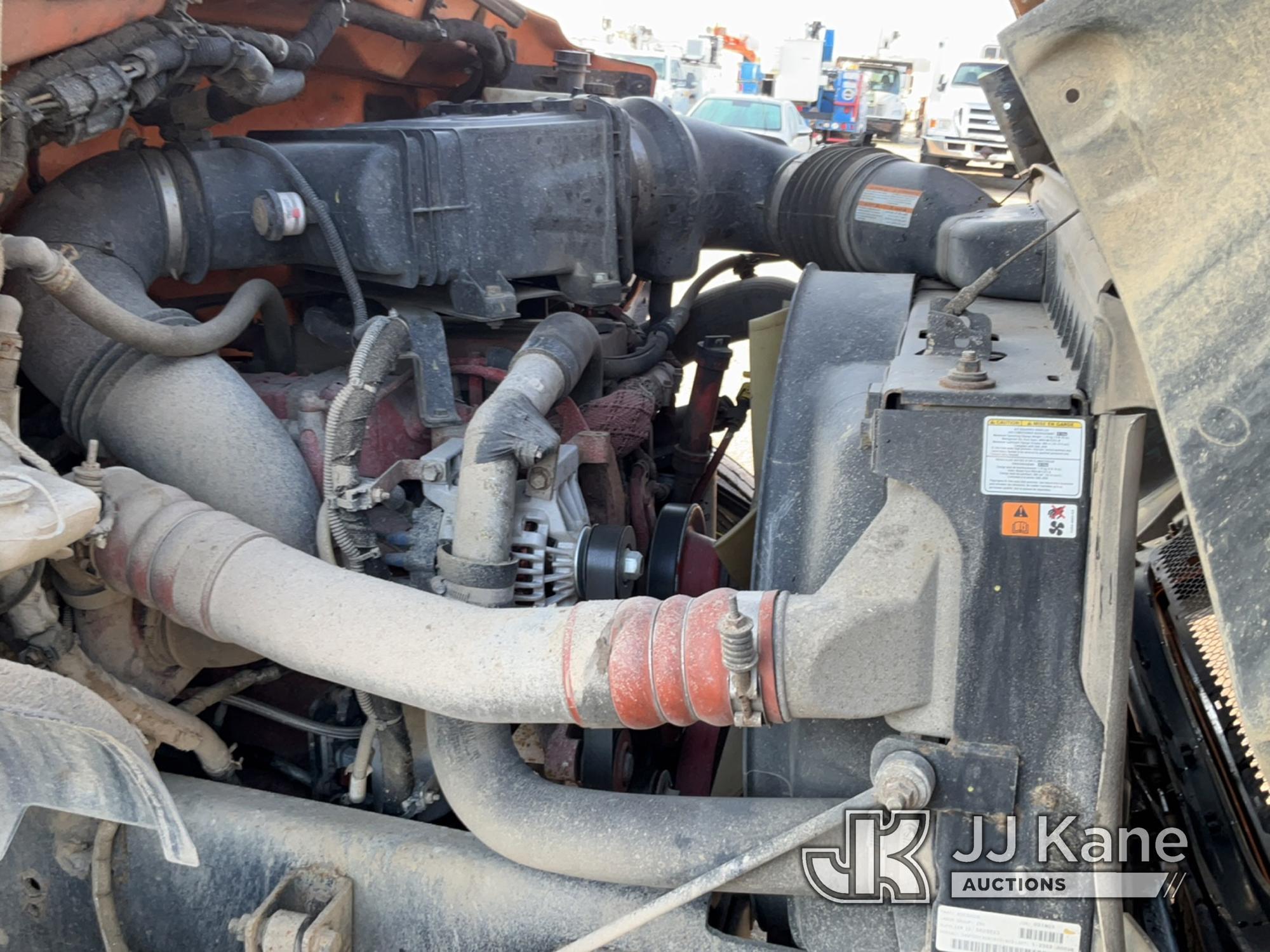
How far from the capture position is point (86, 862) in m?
1.65

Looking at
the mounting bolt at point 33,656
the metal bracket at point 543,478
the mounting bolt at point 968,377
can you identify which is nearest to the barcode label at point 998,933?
the mounting bolt at point 968,377

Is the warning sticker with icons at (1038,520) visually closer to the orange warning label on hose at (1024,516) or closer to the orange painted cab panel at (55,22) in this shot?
the orange warning label on hose at (1024,516)

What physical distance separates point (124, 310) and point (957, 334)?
1.19 meters

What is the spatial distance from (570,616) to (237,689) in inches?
29.1

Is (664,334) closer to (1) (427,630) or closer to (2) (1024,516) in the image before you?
(1) (427,630)

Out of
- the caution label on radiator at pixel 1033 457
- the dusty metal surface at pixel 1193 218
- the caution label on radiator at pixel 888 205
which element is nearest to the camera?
the dusty metal surface at pixel 1193 218

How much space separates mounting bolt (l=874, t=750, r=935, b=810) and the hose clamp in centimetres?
145

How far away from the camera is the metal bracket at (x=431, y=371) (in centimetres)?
201

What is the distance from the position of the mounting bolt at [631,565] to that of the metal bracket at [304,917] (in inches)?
23.6

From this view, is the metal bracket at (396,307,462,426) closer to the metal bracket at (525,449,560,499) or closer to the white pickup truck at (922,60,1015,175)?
the metal bracket at (525,449,560,499)

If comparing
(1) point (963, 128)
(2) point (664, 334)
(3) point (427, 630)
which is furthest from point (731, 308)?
(1) point (963, 128)

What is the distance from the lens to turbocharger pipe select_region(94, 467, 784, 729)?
4.43 ft

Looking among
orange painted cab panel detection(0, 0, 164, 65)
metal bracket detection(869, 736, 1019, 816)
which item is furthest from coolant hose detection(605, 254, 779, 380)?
metal bracket detection(869, 736, 1019, 816)

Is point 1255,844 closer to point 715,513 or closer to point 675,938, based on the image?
point 675,938
